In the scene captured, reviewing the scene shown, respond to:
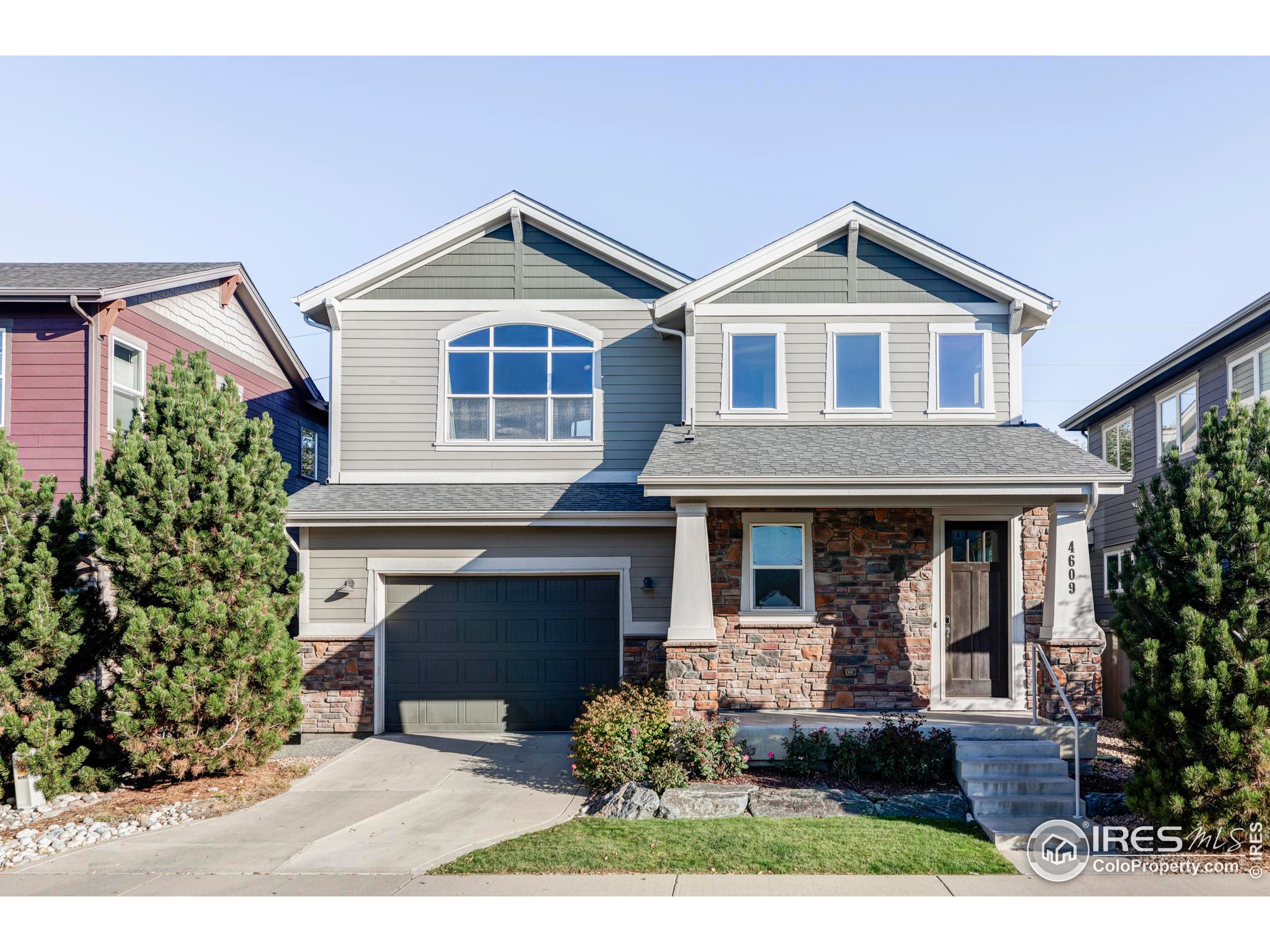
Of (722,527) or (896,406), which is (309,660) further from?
(896,406)

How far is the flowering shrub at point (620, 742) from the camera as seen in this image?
29.1ft

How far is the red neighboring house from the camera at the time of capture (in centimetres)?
1123

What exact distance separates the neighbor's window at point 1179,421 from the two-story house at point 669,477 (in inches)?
206

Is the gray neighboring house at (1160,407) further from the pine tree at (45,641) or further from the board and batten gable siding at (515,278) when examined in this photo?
the pine tree at (45,641)

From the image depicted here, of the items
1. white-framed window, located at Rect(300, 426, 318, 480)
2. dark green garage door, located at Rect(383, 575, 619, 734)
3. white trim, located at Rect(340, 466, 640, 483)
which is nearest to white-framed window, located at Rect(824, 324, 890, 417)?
white trim, located at Rect(340, 466, 640, 483)

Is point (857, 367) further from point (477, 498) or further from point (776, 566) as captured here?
point (477, 498)

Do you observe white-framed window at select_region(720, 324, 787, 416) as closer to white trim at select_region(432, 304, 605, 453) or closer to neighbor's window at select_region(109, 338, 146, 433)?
white trim at select_region(432, 304, 605, 453)

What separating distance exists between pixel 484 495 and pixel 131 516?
4348 mm

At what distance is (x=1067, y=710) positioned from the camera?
8984 mm

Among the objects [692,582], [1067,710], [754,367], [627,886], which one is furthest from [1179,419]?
[627,886]

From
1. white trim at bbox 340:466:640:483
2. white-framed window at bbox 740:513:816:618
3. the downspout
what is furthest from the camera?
white trim at bbox 340:466:640:483

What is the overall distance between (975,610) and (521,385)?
6862 mm

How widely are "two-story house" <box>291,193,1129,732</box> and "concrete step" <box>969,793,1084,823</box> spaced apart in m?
2.22

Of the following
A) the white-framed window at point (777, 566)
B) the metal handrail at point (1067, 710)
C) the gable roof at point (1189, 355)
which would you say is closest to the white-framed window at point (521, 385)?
the white-framed window at point (777, 566)
